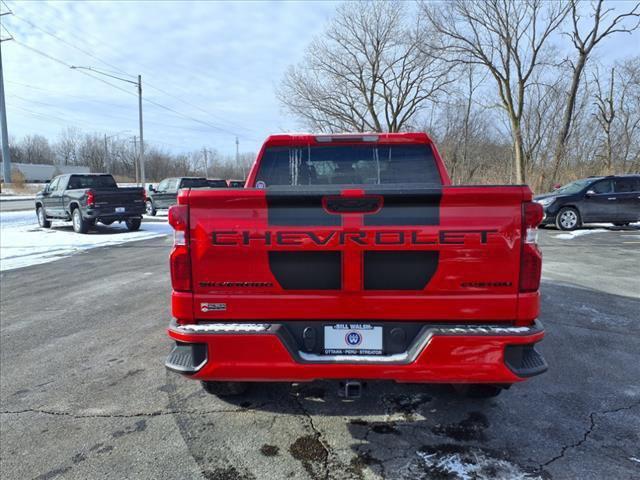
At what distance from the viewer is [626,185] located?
1335 cm

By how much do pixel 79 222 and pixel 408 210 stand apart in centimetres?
1502

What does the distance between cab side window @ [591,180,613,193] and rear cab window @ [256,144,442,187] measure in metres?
12.8

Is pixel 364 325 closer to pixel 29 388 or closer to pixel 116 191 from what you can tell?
pixel 29 388

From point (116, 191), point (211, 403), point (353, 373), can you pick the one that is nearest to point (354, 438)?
point (353, 373)

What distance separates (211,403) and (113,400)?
832 mm

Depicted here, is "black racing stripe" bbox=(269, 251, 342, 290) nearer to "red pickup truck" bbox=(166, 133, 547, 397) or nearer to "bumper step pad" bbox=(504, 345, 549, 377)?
"red pickup truck" bbox=(166, 133, 547, 397)

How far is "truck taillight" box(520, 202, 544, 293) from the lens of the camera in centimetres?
224

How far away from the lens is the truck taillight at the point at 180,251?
2.32 metres

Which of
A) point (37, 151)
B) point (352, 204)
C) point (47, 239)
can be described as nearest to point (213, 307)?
point (352, 204)

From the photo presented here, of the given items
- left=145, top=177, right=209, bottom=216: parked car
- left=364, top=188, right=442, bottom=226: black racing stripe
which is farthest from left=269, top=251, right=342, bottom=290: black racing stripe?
left=145, top=177, right=209, bottom=216: parked car

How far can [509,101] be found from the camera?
83.5 ft

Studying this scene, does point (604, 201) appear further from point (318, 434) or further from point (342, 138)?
point (318, 434)

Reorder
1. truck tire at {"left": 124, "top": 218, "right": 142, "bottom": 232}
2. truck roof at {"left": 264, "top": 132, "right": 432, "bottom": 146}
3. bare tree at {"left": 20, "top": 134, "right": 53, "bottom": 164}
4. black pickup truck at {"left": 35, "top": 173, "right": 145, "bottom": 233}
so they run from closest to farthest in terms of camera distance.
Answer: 1. truck roof at {"left": 264, "top": 132, "right": 432, "bottom": 146}
2. black pickup truck at {"left": 35, "top": 173, "right": 145, "bottom": 233}
3. truck tire at {"left": 124, "top": 218, "right": 142, "bottom": 232}
4. bare tree at {"left": 20, "top": 134, "right": 53, "bottom": 164}

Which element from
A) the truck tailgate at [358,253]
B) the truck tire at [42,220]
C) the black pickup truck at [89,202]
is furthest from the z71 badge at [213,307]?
the truck tire at [42,220]
